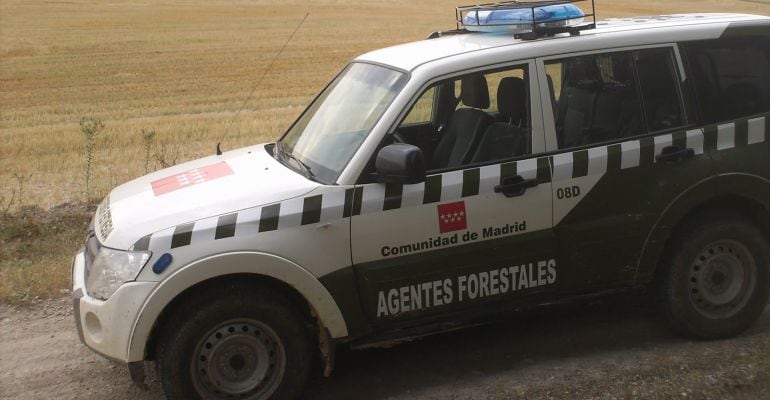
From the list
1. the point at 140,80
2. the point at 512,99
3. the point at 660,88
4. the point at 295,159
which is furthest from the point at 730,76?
the point at 140,80

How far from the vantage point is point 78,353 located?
17.4ft

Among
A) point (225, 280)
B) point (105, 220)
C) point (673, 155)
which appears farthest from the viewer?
point (673, 155)

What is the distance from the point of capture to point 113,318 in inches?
159

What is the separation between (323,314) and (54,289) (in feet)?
9.93

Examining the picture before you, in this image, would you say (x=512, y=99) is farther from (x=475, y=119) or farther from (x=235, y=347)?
(x=235, y=347)

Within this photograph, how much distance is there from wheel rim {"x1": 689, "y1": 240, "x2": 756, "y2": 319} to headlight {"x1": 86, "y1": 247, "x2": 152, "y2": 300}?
3.04 metres

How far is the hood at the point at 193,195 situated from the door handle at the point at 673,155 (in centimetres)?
191

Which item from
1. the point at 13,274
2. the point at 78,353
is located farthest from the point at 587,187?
the point at 13,274

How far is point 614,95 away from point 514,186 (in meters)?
0.84

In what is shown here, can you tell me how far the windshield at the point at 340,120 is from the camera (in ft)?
14.7

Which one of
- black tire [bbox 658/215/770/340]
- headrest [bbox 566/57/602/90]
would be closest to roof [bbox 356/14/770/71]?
headrest [bbox 566/57/602/90]

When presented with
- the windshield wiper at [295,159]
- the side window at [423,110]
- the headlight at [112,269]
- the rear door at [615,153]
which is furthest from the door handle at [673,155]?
the headlight at [112,269]

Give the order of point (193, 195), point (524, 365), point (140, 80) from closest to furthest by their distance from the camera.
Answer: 1. point (193, 195)
2. point (524, 365)
3. point (140, 80)

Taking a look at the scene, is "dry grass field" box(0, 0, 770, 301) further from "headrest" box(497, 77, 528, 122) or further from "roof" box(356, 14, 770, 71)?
"headrest" box(497, 77, 528, 122)
